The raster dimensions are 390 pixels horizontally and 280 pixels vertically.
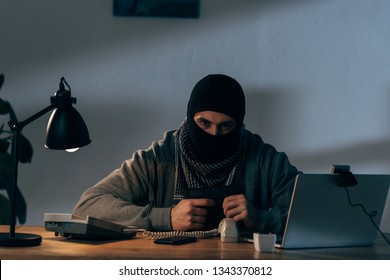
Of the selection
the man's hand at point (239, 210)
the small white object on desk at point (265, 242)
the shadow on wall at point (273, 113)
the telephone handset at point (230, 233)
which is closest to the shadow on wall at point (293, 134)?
the shadow on wall at point (273, 113)

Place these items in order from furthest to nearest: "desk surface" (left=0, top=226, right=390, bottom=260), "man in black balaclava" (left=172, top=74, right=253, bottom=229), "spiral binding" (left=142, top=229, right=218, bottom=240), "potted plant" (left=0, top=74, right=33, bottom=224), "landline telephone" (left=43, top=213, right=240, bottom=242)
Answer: "potted plant" (left=0, top=74, right=33, bottom=224), "man in black balaclava" (left=172, top=74, right=253, bottom=229), "spiral binding" (left=142, top=229, right=218, bottom=240), "landline telephone" (left=43, top=213, right=240, bottom=242), "desk surface" (left=0, top=226, right=390, bottom=260)

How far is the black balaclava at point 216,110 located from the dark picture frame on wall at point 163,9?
4.45 feet

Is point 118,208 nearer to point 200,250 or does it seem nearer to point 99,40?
point 200,250

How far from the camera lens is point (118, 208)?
2186mm

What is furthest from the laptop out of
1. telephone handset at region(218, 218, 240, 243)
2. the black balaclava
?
the black balaclava

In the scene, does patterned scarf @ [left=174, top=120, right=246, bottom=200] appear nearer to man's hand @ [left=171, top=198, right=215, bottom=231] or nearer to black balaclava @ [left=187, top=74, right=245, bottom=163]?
black balaclava @ [left=187, top=74, right=245, bottom=163]

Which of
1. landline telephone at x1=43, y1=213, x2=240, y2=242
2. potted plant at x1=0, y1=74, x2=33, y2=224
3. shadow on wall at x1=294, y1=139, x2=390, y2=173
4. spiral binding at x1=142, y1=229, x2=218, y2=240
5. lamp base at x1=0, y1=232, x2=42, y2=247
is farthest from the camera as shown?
shadow on wall at x1=294, y1=139, x2=390, y2=173

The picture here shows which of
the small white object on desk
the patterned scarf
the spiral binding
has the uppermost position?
the patterned scarf

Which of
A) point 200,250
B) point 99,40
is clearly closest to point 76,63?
point 99,40

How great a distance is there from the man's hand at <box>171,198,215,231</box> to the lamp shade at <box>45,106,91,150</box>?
1.24 ft

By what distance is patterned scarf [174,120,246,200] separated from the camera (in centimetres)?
241

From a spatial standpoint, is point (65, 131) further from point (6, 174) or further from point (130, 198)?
point (6, 174)

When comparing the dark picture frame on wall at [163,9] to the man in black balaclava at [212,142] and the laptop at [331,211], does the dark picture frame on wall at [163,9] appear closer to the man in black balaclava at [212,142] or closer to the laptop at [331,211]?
the man in black balaclava at [212,142]

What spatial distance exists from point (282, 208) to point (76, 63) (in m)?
1.79
